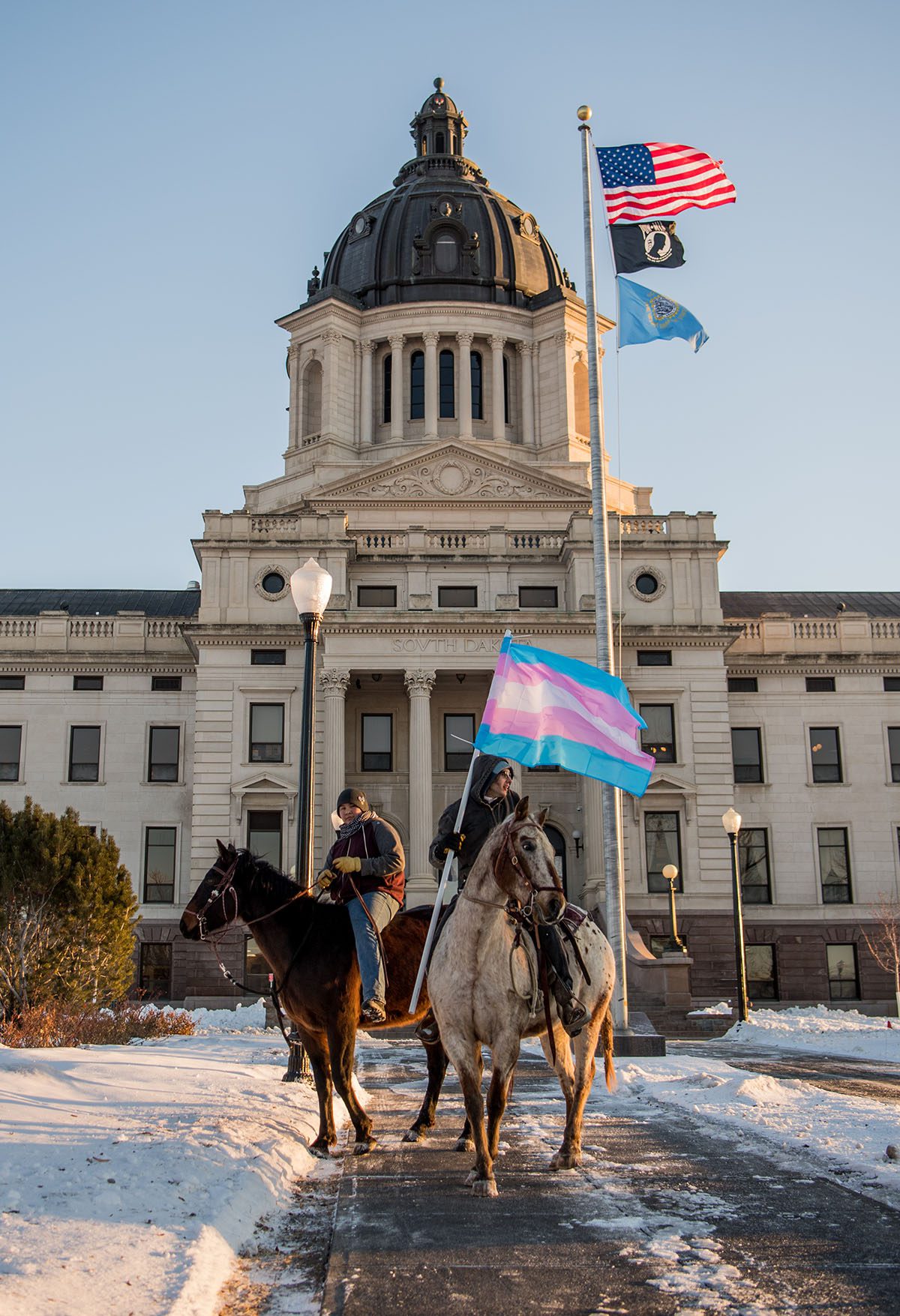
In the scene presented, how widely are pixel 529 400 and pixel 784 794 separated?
24.9 metres

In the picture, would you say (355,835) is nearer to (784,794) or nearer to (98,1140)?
(98,1140)

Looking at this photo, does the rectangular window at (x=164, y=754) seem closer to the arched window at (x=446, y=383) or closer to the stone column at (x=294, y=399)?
the stone column at (x=294, y=399)

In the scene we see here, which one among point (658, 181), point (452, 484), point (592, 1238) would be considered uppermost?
point (452, 484)

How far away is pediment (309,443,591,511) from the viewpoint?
55.5 meters

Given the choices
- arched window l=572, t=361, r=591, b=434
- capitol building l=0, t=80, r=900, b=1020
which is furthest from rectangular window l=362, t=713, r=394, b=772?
arched window l=572, t=361, r=591, b=434

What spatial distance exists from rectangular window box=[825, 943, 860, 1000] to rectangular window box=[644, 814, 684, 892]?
7.51m

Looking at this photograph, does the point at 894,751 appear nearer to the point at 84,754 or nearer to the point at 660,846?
the point at 660,846

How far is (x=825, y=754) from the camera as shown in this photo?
51.0 meters

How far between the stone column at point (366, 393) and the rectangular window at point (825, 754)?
26.5 m

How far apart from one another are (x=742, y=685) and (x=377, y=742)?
15156 mm

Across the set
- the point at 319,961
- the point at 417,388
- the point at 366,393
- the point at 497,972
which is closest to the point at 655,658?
the point at 417,388

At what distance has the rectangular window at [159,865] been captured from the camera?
4834 cm

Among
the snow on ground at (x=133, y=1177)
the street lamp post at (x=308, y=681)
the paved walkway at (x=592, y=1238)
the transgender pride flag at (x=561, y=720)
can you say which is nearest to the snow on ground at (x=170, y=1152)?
the snow on ground at (x=133, y=1177)

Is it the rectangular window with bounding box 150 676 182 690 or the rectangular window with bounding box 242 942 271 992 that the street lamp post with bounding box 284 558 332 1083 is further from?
the rectangular window with bounding box 150 676 182 690
